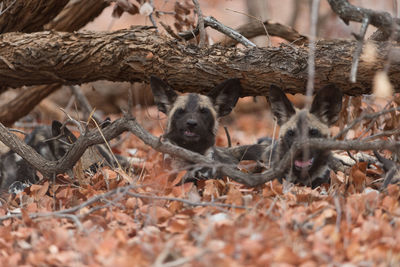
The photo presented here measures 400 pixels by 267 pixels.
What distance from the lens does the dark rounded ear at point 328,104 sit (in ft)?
15.8

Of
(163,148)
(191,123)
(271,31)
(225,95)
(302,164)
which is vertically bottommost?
(302,164)

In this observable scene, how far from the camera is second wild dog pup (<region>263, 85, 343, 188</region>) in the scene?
16.2ft

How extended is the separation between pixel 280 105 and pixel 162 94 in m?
1.13

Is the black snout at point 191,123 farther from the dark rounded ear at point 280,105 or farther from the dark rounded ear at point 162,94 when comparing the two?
the dark rounded ear at point 280,105

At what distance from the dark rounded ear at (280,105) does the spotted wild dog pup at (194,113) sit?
0.32m

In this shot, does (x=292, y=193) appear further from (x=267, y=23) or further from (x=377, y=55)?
(x=267, y=23)

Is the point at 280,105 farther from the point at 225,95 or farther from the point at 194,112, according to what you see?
the point at 194,112

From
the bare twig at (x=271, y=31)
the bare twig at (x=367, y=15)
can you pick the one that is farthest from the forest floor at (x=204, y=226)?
the bare twig at (x=271, y=31)

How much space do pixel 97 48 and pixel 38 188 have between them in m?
1.44

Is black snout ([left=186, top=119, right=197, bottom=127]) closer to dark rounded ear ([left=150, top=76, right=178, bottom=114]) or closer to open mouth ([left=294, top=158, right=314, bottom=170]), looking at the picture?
dark rounded ear ([left=150, top=76, right=178, bottom=114])

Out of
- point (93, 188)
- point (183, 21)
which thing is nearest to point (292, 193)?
point (93, 188)

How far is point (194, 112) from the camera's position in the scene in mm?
5324

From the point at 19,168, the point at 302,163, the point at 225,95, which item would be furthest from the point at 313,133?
the point at 19,168

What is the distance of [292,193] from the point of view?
4.29 m
